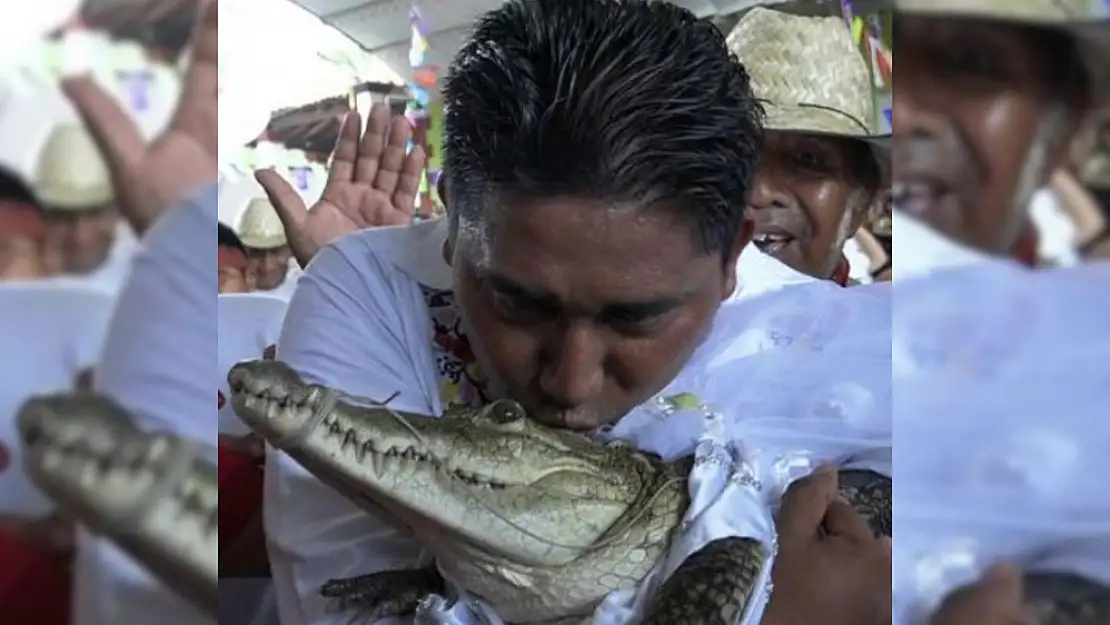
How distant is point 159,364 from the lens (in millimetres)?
658

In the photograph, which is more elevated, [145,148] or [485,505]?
[145,148]

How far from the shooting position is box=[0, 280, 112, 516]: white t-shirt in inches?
22.9

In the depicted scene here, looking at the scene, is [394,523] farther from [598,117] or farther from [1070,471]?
[1070,471]

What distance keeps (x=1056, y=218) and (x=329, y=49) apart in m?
0.58

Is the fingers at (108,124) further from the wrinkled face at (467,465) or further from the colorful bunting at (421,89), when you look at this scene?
the colorful bunting at (421,89)

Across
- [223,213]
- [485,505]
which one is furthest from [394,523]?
[223,213]

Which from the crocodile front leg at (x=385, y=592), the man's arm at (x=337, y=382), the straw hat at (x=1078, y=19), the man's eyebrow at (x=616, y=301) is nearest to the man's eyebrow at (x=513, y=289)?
the man's eyebrow at (x=616, y=301)

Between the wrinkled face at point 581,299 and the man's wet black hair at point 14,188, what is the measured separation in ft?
0.91

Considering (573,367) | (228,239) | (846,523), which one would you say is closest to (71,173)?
(228,239)

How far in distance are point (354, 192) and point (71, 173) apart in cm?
32

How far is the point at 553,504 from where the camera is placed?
0.67 m

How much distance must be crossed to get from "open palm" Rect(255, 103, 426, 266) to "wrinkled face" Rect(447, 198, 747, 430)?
16 cm

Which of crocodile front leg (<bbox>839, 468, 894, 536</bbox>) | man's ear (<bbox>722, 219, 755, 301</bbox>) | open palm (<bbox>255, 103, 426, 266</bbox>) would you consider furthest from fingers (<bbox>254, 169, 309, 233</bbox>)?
crocodile front leg (<bbox>839, 468, 894, 536</bbox>)

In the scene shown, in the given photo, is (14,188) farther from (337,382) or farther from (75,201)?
(337,382)
